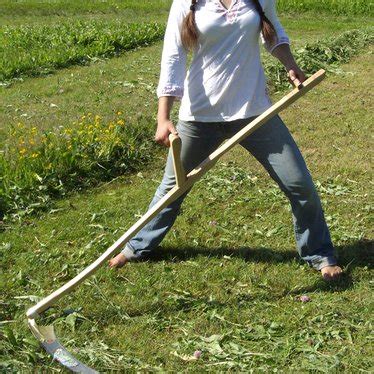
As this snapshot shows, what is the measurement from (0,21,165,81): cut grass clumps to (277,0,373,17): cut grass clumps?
4467mm

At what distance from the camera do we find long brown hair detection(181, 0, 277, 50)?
A: 336 centimetres

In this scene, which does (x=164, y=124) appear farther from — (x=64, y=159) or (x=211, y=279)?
(x=64, y=159)

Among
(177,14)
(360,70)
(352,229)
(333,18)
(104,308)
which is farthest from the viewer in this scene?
(333,18)

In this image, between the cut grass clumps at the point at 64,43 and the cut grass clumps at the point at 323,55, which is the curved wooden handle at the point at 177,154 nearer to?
the cut grass clumps at the point at 323,55

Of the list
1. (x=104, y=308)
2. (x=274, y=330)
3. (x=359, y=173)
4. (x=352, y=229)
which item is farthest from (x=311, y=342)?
(x=359, y=173)

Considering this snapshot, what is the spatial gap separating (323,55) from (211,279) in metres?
6.83

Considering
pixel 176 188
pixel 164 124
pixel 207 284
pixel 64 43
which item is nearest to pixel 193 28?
pixel 164 124

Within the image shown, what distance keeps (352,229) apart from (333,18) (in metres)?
12.4

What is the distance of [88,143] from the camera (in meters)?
5.84

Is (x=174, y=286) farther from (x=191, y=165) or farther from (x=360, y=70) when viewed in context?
(x=360, y=70)

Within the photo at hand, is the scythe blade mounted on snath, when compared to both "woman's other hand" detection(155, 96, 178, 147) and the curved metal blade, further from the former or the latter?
"woman's other hand" detection(155, 96, 178, 147)

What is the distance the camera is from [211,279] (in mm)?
4051

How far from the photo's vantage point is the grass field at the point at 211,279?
3328 millimetres

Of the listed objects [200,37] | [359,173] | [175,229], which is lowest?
[359,173]
